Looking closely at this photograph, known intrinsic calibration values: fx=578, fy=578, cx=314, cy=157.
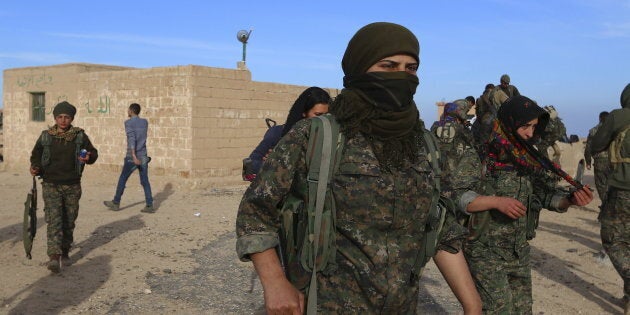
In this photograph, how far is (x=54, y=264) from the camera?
5520mm

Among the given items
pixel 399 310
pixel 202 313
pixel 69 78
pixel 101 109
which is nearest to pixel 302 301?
pixel 399 310

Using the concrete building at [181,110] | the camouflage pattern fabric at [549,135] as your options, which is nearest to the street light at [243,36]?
the concrete building at [181,110]

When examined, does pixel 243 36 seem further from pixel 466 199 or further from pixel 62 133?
pixel 466 199

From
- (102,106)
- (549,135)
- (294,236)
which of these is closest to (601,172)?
(549,135)

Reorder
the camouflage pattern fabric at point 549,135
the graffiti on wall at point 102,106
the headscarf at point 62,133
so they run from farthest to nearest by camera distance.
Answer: the graffiti on wall at point 102,106 < the headscarf at point 62,133 < the camouflage pattern fabric at point 549,135

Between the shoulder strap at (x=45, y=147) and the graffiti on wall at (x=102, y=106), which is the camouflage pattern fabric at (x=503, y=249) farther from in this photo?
the graffiti on wall at (x=102, y=106)

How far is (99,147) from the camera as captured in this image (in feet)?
46.4

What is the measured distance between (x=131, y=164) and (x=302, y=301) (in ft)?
27.3

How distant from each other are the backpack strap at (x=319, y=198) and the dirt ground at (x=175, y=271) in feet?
9.73

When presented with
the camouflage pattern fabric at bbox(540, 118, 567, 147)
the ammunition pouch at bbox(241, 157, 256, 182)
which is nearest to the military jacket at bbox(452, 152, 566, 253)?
the camouflage pattern fabric at bbox(540, 118, 567, 147)

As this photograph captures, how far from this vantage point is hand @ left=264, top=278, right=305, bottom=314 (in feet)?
5.23

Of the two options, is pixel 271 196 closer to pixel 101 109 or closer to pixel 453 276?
pixel 453 276

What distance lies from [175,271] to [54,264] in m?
1.13

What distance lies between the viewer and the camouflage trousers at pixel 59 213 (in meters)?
5.63
